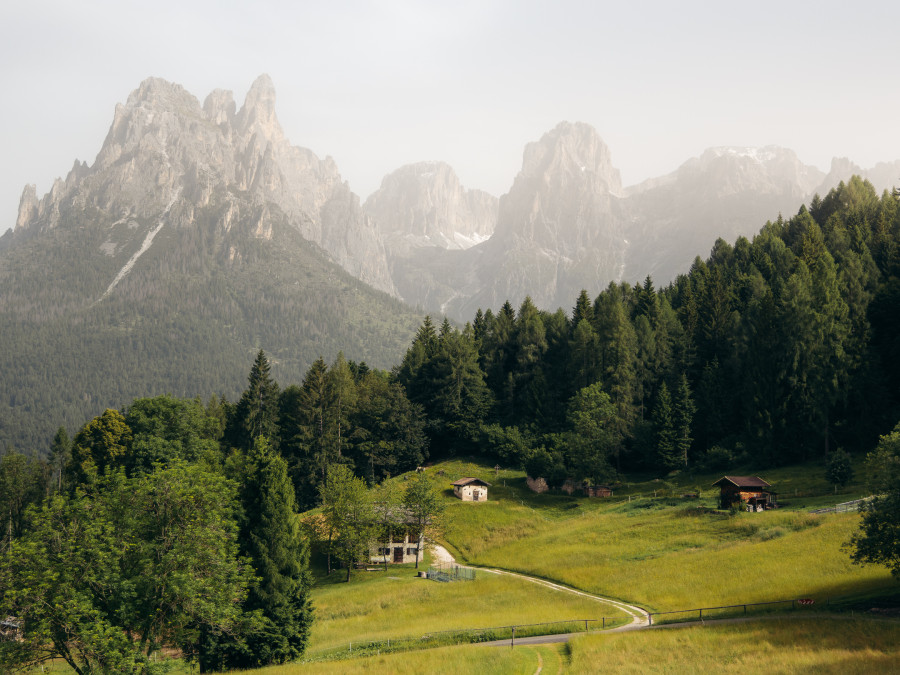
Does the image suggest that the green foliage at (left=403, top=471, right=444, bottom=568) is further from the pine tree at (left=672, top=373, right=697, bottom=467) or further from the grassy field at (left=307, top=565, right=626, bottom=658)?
the pine tree at (left=672, top=373, right=697, bottom=467)

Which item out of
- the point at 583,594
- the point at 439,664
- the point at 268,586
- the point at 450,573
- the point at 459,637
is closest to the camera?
the point at 439,664

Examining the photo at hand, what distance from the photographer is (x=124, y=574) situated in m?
38.4

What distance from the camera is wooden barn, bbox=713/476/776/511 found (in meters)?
70.0

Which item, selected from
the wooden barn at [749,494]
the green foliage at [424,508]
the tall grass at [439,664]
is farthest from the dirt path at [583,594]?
the wooden barn at [749,494]

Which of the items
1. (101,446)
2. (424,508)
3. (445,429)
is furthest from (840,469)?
(101,446)

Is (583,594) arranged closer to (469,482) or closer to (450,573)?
(450,573)

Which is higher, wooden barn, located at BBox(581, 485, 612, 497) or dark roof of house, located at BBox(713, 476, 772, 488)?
dark roof of house, located at BBox(713, 476, 772, 488)

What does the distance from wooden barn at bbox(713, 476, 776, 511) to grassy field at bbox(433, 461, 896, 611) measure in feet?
7.30

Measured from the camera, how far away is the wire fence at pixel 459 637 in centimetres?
4194

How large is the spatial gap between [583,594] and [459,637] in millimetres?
15554

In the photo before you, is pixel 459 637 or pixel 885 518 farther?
pixel 459 637

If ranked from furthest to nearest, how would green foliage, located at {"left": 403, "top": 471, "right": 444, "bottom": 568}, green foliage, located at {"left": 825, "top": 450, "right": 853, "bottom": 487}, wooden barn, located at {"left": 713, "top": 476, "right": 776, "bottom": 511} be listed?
green foliage, located at {"left": 403, "top": 471, "right": 444, "bottom": 568}, green foliage, located at {"left": 825, "top": 450, "right": 853, "bottom": 487}, wooden barn, located at {"left": 713, "top": 476, "right": 776, "bottom": 511}

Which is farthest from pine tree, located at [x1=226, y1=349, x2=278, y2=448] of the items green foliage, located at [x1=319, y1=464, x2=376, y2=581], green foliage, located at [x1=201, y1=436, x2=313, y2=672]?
green foliage, located at [x1=201, y1=436, x2=313, y2=672]

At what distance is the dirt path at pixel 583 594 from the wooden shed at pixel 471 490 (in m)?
12.0
